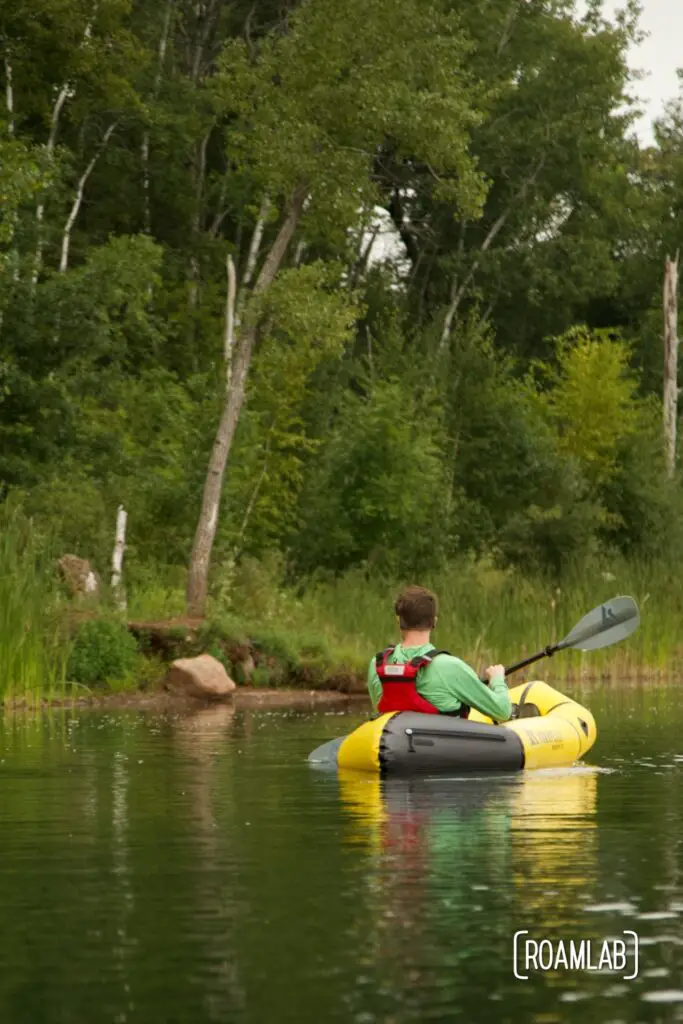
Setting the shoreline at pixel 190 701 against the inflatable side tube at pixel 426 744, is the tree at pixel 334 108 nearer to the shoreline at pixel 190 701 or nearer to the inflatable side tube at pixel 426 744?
the shoreline at pixel 190 701

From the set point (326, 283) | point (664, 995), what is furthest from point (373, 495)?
point (664, 995)

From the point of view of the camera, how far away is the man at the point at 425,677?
606 inches

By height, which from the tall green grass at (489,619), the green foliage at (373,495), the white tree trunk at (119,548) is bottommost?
the tall green grass at (489,619)

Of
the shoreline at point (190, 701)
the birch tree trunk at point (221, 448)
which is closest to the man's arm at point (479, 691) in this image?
the shoreline at point (190, 701)

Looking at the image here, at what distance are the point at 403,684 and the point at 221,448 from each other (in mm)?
16953

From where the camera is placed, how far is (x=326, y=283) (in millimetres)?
34188

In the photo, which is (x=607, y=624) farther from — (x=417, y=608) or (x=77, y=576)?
(x=77, y=576)

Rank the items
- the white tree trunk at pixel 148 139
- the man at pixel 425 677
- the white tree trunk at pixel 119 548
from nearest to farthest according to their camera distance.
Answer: the man at pixel 425 677 → the white tree trunk at pixel 119 548 → the white tree trunk at pixel 148 139

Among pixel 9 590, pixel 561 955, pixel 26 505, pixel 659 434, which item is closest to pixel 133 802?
pixel 561 955

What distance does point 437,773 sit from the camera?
15.9 m

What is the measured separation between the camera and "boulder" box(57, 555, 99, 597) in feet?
93.4

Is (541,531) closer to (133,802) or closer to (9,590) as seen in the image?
(9,590)

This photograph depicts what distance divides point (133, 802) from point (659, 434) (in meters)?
33.7

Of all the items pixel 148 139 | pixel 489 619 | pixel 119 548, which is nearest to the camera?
pixel 119 548
